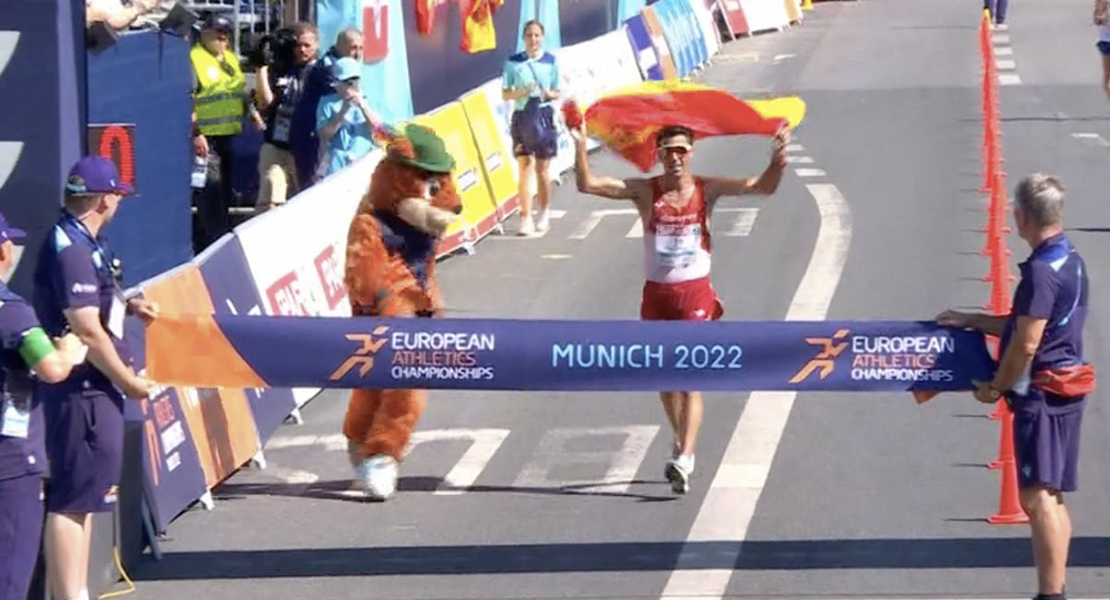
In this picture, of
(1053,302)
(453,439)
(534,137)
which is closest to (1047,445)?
(1053,302)

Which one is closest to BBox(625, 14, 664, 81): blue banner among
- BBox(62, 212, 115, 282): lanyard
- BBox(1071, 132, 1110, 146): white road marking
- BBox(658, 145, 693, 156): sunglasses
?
BBox(1071, 132, 1110, 146): white road marking

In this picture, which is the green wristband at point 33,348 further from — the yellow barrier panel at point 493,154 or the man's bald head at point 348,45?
the yellow barrier panel at point 493,154

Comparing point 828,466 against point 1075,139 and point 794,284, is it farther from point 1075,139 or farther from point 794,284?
point 1075,139

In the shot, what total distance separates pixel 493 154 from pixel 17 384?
13.0 meters

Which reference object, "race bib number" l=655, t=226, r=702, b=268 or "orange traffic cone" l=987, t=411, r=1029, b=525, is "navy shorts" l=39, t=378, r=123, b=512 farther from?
"orange traffic cone" l=987, t=411, r=1029, b=525

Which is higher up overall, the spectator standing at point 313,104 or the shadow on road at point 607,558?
the spectator standing at point 313,104

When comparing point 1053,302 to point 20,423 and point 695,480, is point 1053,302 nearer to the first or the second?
point 695,480

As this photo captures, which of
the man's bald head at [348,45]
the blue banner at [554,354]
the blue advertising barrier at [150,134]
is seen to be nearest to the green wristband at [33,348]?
Answer: the blue banner at [554,354]

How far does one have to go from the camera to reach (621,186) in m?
11.1

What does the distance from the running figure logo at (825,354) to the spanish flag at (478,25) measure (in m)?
16.1

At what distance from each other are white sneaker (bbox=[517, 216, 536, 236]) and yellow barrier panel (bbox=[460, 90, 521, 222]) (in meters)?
0.45

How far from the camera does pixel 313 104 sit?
17.2 metres

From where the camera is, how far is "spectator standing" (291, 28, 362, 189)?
17.1m

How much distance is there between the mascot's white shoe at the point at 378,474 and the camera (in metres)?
10.9
